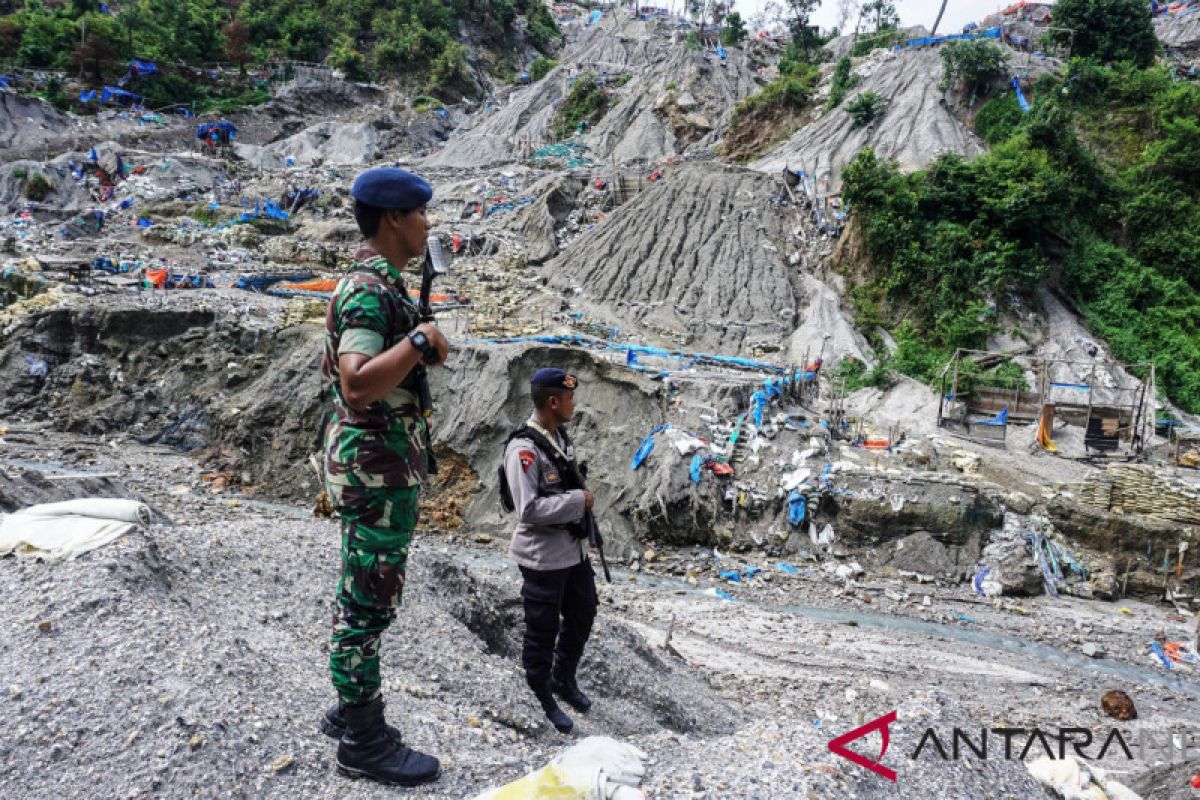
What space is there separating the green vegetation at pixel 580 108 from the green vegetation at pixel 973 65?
20.2m

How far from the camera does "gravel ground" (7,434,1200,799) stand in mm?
2387

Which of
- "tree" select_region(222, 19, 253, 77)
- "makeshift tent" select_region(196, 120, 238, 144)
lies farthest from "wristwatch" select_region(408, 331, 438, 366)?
"tree" select_region(222, 19, 253, 77)

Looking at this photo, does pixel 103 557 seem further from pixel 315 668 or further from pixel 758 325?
pixel 758 325

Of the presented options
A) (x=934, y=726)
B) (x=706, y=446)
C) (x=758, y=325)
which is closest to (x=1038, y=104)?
(x=758, y=325)

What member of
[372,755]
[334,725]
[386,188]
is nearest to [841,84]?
[386,188]

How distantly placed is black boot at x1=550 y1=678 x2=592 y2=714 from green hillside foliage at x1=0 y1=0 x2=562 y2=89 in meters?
48.6

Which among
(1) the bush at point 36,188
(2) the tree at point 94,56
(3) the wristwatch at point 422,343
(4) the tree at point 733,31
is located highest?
(4) the tree at point 733,31

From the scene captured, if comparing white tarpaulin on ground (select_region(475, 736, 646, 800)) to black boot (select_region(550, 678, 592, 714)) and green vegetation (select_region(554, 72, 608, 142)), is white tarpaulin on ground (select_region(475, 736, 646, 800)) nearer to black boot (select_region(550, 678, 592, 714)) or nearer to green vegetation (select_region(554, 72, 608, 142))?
black boot (select_region(550, 678, 592, 714))

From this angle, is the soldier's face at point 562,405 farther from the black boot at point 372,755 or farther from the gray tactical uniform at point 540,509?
the black boot at point 372,755

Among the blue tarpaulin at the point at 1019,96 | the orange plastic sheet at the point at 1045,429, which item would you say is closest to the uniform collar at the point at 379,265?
the orange plastic sheet at the point at 1045,429

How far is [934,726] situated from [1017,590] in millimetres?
7651

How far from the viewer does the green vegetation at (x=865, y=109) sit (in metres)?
24.6

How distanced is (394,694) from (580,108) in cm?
4123

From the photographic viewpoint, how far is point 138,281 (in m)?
19.1
